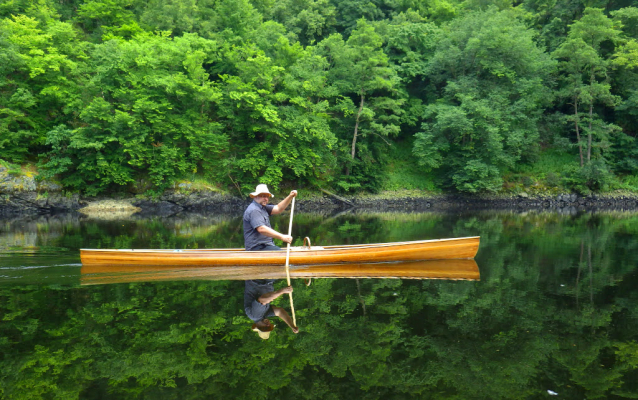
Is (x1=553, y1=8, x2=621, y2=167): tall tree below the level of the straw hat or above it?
above

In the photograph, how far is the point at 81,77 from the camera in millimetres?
25266

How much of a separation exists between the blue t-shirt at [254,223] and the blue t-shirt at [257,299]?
1.24m

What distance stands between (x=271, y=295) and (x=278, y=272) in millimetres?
1721

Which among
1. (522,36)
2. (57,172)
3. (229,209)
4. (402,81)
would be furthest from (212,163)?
(522,36)

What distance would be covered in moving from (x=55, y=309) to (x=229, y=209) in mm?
19410

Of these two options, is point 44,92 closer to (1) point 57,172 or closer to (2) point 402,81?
(1) point 57,172

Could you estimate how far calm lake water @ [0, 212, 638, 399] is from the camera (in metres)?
4.03

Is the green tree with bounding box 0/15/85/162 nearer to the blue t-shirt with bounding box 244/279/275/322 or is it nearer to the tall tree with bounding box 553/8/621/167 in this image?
the blue t-shirt with bounding box 244/279/275/322

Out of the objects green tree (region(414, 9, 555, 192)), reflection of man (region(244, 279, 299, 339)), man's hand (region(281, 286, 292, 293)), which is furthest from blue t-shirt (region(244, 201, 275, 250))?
green tree (region(414, 9, 555, 192))

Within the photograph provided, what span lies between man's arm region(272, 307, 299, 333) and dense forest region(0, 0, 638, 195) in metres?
20.2

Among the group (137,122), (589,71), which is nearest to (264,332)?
(137,122)

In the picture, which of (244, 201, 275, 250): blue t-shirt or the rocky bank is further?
the rocky bank

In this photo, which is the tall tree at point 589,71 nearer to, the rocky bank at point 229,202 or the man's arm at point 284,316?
the rocky bank at point 229,202

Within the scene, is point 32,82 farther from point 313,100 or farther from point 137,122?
point 313,100
